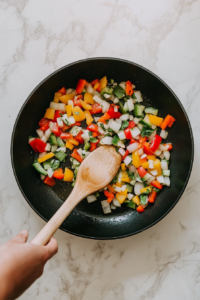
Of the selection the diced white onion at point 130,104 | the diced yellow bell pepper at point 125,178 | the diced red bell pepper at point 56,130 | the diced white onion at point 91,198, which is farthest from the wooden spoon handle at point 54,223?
the diced white onion at point 130,104

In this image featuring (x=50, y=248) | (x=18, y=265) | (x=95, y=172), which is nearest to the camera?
(x=18, y=265)

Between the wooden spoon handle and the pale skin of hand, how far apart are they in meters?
0.05

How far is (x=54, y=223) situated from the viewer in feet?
4.10

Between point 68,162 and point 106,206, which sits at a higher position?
point 68,162

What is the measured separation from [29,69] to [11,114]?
0.97ft

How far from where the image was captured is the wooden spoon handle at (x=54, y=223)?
3.87 ft

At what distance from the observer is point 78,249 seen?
5.30 ft

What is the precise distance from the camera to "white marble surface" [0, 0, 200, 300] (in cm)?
161

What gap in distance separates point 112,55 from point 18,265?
1254mm

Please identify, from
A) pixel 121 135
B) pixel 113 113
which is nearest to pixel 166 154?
pixel 121 135

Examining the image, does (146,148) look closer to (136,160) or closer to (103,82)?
(136,160)

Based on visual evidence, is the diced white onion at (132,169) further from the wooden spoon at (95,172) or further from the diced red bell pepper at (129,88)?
the diced red bell pepper at (129,88)

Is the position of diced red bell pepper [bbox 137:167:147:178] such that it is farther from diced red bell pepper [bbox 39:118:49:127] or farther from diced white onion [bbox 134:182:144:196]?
diced red bell pepper [bbox 39:118:49:127]

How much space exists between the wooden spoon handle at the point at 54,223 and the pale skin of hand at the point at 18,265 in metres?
0.05
